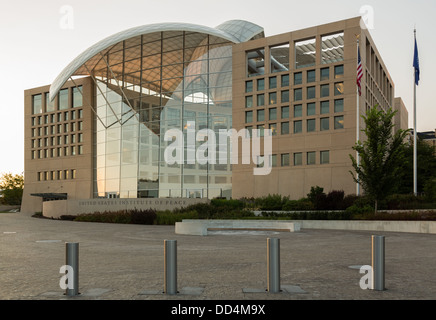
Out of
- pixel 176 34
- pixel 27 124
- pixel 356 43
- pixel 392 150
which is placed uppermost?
pixel 176 34

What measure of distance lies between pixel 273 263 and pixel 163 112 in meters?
43.2

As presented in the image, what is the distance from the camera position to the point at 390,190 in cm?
2466

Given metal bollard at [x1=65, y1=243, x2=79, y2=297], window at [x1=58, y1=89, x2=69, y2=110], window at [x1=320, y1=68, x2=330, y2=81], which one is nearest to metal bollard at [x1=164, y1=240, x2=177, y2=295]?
metal bollard at [x1=65, y1=243, x2=79, y2=297]

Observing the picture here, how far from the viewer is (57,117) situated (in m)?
59.8

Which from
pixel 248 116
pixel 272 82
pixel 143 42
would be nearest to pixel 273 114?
pixel 248 116

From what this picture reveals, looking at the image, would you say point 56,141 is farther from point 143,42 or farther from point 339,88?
point 339,88

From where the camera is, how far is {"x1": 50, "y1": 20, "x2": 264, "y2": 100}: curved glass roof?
145 ft

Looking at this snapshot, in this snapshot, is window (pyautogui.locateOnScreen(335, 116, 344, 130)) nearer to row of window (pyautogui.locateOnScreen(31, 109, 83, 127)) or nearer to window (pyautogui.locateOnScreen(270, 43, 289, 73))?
window (pyautogui.locateOnScreen(270, 43, 289, 73))

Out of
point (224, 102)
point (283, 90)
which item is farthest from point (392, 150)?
point (224, 102)

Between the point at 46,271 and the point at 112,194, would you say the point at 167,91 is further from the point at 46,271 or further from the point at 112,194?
the point at 46,271

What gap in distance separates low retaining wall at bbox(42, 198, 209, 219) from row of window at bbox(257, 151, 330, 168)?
9297 mm

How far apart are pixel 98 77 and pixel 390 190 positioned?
135 ft

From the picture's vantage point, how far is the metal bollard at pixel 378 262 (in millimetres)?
6621

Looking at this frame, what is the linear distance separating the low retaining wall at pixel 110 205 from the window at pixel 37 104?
23418 mm
